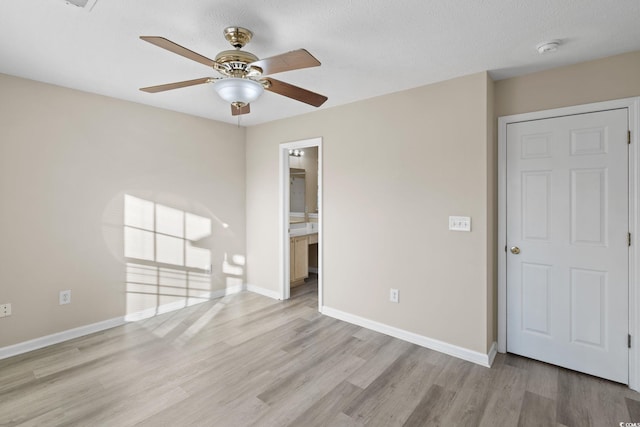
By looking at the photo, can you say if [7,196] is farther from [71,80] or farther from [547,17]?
[547,17]

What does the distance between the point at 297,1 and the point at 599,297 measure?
9.83 feet

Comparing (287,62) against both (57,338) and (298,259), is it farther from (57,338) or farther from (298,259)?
(298,259)

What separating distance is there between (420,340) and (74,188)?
12.1 feet

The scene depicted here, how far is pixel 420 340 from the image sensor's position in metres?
2.98

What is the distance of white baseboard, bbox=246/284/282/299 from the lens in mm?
4316

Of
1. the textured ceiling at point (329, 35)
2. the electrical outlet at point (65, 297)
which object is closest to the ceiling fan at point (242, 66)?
the textured ceiling at point (329, 35)

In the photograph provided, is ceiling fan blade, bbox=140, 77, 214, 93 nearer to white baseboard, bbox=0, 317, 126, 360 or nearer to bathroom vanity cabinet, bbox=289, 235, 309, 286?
white baseboard, bbox=0, 317, 126, 360

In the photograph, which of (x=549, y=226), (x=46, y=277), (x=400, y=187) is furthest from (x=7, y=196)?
(x=549, y=226)

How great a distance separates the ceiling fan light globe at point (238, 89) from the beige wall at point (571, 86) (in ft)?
7.28

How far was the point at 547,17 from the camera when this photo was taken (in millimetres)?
1818

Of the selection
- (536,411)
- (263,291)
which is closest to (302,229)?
(263,291)

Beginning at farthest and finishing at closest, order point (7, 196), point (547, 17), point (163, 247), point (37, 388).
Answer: point (163, 247), point (7, 196), point (37, 388), point (547, 17)

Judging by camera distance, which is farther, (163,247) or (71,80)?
(163,247)

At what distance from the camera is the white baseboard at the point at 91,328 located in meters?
2.76
